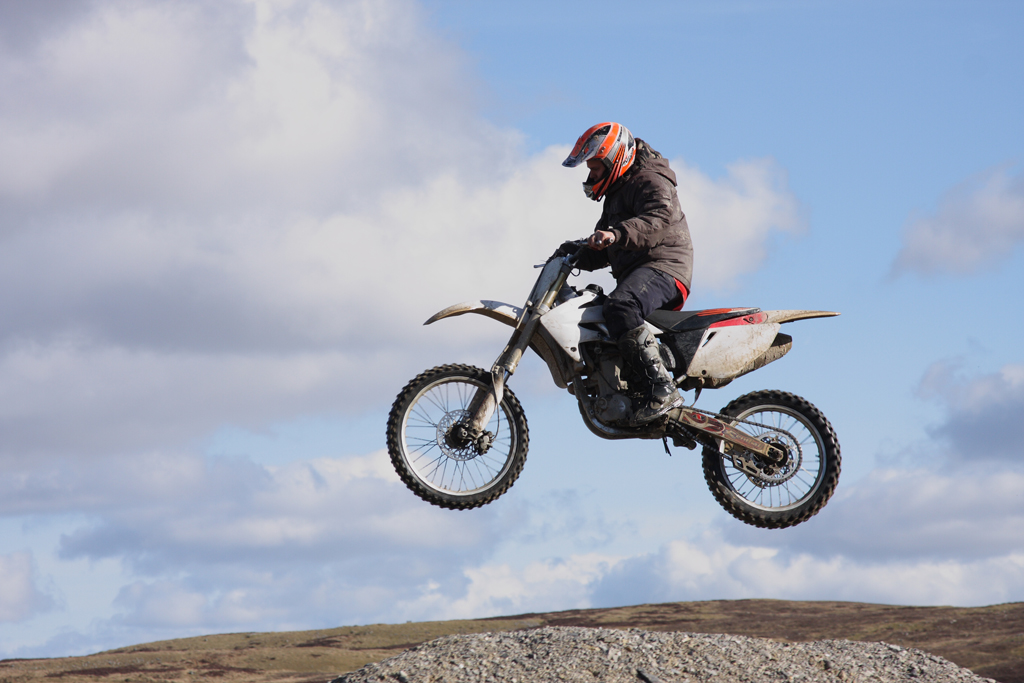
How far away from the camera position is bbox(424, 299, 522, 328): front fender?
410 inches

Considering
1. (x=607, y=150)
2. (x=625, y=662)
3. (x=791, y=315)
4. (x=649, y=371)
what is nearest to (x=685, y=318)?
(x=649, y=371)

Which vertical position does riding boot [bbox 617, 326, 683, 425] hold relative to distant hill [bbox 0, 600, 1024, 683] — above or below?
above

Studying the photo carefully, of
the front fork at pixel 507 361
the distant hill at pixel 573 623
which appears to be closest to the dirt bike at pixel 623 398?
the front fork at pixel 507 361

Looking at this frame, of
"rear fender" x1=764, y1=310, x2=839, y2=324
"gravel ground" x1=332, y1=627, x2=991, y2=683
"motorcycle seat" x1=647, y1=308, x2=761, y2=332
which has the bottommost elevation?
"gravel ground" x1=332, y1=627, x2=991, y2=683

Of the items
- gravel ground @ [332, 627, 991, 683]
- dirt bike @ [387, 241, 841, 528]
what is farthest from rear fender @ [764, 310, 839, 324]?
gravel ground @ [332, 627, 991, 683]

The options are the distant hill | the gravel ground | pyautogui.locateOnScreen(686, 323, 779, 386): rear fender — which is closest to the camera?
pyautogui.locateOnScreen(686, 323, 779, 386): rear fender

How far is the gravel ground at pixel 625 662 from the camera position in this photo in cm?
1302

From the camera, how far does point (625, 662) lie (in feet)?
44.1

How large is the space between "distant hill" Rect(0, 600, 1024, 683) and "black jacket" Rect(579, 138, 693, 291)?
20982 millimetres

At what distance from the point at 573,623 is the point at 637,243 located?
96.2 ft

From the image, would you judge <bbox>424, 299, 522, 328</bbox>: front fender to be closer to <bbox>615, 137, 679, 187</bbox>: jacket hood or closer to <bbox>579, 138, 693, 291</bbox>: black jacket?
<bbox>579, 138, 693, 291</bbox>: black jacket

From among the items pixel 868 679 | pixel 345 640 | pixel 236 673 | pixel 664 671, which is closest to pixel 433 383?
pixel 664 671

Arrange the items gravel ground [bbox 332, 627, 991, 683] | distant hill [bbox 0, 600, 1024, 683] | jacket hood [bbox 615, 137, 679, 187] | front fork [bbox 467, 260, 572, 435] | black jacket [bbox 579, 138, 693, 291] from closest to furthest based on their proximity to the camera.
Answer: front fork [bbox 467, 260, 572, 435], black jacket [bbox 579, 138, 693, 291], jacket hood [bbox 615, 137, 679, 187], gravel ground [bbox 332, 627, 991, 683], distant hill [bbox 0, 600, 1024, 683]

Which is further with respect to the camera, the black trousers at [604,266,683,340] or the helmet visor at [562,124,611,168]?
the helmet visor at [562,124,611,168]
